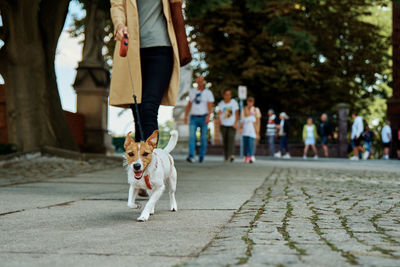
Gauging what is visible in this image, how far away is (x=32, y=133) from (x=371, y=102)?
86.8 feet

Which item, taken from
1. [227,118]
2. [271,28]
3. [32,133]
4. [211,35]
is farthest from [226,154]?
[211,35]

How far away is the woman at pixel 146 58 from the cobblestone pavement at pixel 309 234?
1.29 metres

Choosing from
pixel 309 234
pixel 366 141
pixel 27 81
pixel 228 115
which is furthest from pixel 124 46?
pixel 366 141

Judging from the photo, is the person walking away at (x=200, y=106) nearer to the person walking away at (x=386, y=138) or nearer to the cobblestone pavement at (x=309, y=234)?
the cobblestone pavement at (x=309, y=234)

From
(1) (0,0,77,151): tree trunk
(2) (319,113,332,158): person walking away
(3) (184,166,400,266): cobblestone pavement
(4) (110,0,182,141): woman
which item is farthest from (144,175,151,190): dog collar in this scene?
(2) (319,113,332,158): person walking away

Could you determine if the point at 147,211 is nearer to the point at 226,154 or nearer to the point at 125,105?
the point at 125,105

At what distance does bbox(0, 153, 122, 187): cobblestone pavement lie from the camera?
8.92 m

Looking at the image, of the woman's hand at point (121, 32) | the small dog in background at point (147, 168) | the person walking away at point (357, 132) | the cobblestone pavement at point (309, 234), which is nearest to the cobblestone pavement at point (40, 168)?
the woman's hand at point (121, 32)

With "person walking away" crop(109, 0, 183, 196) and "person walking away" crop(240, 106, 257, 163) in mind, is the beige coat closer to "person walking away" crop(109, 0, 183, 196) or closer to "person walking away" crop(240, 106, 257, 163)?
"person walking away" crop(109, 0, 183, 196)

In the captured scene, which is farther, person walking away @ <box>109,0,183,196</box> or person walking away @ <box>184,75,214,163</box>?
person walking away @ <box>184,75,214,163</box>

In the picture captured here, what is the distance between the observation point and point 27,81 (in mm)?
11953

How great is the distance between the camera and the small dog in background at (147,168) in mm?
4090

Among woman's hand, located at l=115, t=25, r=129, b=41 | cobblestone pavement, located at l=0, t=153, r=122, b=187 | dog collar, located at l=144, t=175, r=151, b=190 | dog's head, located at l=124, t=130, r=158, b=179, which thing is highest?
woman's hand, located at l=115, t=25, r=129, b=41

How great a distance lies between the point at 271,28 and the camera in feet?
45.9
